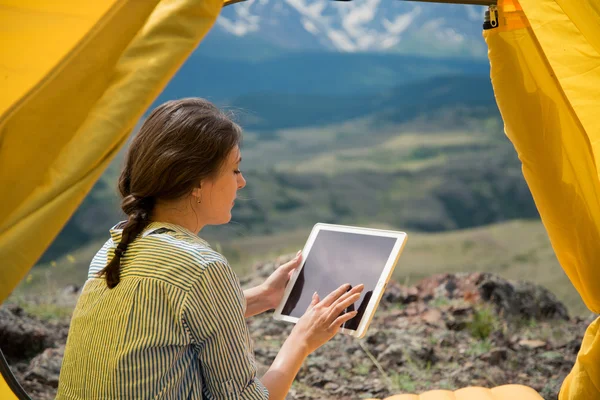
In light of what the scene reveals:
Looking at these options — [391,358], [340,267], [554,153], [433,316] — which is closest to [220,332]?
[340,267]

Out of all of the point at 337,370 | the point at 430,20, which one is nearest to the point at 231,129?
the point at 337,370

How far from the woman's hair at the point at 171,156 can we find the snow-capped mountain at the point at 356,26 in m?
7.16

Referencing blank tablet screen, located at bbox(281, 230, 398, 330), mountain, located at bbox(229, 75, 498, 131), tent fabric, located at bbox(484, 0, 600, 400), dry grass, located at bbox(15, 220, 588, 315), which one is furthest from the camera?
mountain, located at bbox(229, 75, 498, 131)

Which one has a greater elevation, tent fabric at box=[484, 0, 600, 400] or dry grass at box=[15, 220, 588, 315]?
tent fabric at box=[484, 0, 600, 400]

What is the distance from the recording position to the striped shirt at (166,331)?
117 centimetres

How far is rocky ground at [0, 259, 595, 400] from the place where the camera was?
316 cm

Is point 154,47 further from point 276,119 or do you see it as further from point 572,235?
point 276,119

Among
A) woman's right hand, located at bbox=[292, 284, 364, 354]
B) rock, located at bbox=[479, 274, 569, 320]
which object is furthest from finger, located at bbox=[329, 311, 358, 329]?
rock, located at bbox=[479, 274, 569, 320]

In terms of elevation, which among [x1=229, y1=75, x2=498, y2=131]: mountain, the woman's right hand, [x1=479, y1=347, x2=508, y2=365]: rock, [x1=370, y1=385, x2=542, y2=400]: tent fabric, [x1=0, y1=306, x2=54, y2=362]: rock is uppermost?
the woman's right hand

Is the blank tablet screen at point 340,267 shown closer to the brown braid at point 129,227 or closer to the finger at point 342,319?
the finger at point 342,319

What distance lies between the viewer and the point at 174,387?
1200 mm

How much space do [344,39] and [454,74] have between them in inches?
57.8

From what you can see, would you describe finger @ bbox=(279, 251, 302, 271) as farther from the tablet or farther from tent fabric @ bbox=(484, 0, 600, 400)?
tent fabric @ bbox=(484, 0, 600, 400)

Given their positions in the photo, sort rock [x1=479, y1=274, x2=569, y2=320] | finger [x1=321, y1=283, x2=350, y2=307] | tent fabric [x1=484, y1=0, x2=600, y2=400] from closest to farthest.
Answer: finger [x1=321, y1=283, x2=350, y2=307] → tent fabric [x1=484, y1=0, x2=600, y2=400] → rock [x1=479, y1=274, x2=569, y2=320]
